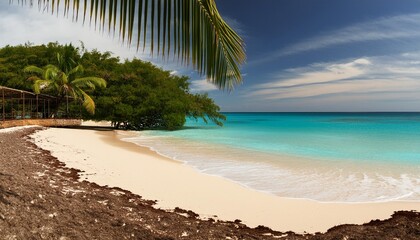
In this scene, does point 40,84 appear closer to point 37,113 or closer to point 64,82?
point 64,82

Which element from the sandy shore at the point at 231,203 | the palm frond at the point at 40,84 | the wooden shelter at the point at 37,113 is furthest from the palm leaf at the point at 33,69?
the sandy shore at the point at 231,203

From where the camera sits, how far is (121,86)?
26.6 meters

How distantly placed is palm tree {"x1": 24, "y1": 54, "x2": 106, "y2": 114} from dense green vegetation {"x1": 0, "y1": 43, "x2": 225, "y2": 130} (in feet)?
5.56

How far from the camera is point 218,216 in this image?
477 cm

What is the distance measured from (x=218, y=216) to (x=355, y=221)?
2.24 meters

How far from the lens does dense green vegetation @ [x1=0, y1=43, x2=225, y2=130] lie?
2637 cm

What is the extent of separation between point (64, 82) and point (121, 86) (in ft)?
15.0

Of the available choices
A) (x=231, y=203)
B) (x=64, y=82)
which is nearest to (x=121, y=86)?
(x=64, y=82)

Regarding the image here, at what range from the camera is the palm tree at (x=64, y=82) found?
75.4 feet

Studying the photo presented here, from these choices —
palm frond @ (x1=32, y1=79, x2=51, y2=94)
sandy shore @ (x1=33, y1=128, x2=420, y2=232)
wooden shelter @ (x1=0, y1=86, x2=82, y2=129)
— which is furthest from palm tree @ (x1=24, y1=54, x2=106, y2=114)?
sandy shore @ (x1=33, y1=128, x2=420, y2=232)

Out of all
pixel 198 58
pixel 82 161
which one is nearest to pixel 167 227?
pixel 198 58

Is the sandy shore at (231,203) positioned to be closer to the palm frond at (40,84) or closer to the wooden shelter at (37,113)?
the palm frond at (40,84)

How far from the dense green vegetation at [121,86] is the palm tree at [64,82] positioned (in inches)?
66.7

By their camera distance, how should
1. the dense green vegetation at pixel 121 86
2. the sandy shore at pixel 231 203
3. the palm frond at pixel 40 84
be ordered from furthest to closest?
the dense green vegetation at pixel 121 86 < the palm frond at pixel 40 84 < the sandy shore at pixel 231 203
